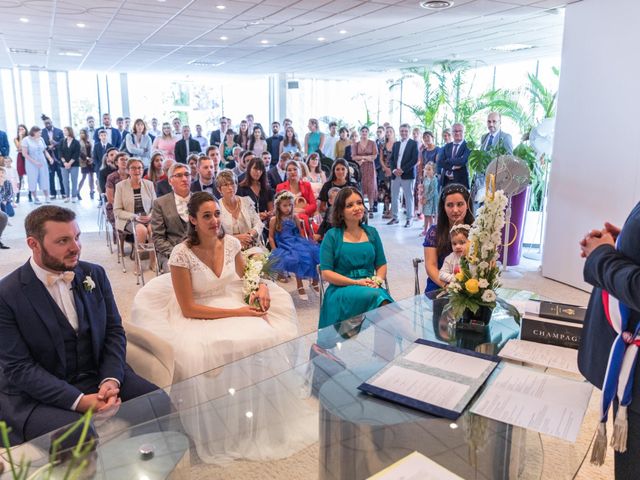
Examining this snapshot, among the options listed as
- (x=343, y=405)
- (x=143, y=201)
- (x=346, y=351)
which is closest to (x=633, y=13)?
(x=346, y=351)

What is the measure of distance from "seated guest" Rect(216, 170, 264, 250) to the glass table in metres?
2.98

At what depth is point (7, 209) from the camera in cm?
918

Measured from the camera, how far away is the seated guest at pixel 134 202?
6188 mm

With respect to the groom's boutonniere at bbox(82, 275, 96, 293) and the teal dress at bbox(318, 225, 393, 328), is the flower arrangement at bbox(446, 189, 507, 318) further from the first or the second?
the groom's boutonniere at bbox(82, 275, 96, 293)

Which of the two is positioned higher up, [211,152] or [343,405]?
[211,152]

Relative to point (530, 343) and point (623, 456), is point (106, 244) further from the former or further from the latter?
point (623, 456)

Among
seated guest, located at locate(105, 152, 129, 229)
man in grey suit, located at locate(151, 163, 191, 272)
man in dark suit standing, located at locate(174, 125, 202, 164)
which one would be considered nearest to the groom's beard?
man in grey suit, located at locate(151, 163, 191, 272)

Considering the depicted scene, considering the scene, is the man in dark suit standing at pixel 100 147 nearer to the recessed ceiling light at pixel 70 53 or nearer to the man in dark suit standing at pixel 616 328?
the recessed ceiling light at pixel 70 53

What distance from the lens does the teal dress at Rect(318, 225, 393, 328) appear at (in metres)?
3.69

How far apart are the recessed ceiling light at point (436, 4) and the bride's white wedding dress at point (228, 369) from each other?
4237mm

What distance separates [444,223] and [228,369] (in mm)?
2053

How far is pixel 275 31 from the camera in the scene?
8641 mm

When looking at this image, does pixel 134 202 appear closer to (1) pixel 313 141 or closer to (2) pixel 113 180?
(2) pixel 113 180

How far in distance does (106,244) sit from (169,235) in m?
3.38
